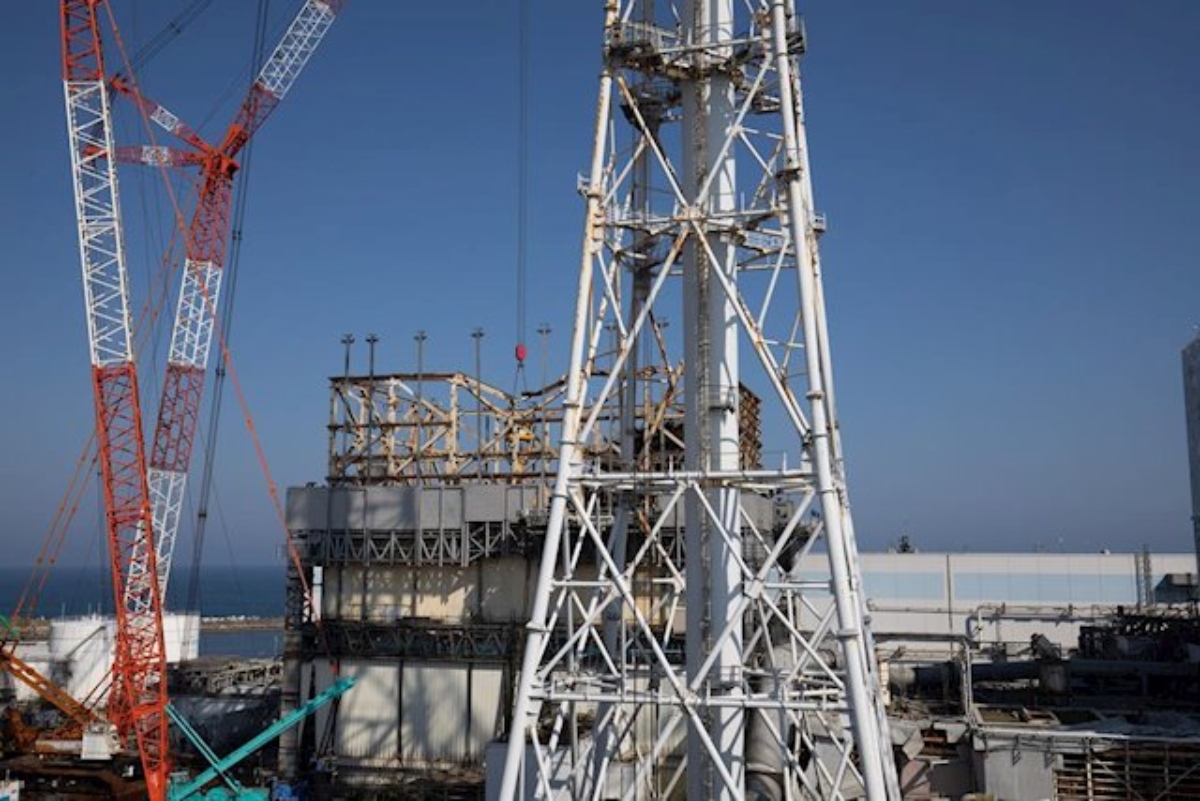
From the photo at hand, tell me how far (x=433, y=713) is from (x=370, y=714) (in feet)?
9.04

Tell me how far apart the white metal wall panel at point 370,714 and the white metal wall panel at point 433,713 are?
51cm

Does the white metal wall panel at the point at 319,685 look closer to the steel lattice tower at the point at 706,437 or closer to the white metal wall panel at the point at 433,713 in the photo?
the white metal wall panel at the point at 433,713

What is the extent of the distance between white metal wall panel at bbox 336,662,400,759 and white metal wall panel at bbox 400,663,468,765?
51 cm

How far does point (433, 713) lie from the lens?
142 feet

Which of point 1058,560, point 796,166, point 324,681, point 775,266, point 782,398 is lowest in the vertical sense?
point 324,681

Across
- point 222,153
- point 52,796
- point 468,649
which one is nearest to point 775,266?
point 468,649

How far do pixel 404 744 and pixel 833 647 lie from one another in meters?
17.6

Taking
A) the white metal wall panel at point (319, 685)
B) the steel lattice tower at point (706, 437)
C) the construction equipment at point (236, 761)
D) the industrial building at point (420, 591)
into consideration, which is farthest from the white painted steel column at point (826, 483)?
the white metal wall panel at point (319, 685)

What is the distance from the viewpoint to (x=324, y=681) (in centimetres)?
4450

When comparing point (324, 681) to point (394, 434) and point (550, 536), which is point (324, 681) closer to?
point (394, 434)

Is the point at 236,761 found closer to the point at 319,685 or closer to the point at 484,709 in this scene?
the point at 319,685

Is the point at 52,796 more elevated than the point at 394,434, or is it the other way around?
the point at 394,434

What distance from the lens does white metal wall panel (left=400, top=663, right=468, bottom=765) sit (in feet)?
140

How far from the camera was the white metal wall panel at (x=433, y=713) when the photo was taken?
140 ft
